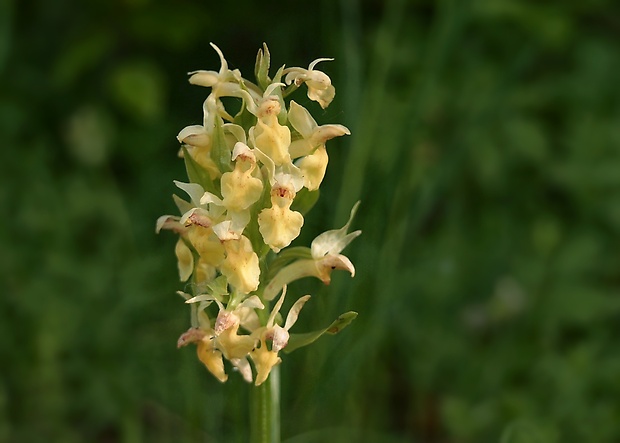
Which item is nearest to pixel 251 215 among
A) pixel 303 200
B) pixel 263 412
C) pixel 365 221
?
pixel 303 200

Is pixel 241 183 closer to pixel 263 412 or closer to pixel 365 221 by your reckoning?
pixel 263 412

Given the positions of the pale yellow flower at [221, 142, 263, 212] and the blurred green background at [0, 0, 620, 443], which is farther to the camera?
the blurred green background at [0, 0, 620, 443]

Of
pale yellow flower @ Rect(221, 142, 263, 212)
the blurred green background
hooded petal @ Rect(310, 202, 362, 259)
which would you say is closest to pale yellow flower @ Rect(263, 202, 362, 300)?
hooded petal @ Rect(310, 202, 362, 259)

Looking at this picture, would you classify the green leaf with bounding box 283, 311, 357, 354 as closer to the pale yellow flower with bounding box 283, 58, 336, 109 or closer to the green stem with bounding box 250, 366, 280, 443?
the green stem with bounding box 250, 366, 280, 443

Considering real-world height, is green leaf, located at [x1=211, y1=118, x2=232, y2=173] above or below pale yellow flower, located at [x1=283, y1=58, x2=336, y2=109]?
below

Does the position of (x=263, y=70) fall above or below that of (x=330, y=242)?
above

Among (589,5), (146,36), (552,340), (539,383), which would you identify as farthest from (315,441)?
(589,5)
